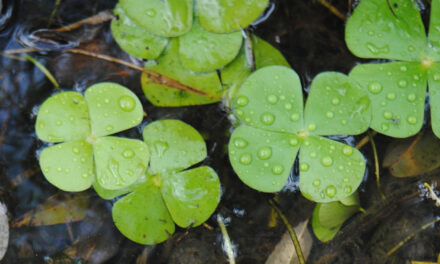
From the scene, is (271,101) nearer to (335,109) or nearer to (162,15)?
(335,109)

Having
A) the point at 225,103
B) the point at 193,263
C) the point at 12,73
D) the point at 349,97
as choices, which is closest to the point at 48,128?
the point at 12,73

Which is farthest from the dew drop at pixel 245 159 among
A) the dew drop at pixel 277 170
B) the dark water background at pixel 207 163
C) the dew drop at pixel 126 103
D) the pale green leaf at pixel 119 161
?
the dew drop at pixel 126 103

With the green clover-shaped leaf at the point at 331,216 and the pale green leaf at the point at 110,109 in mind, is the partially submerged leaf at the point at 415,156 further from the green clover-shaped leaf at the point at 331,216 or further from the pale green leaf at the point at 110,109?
the pale green leaf at the point at 110,109

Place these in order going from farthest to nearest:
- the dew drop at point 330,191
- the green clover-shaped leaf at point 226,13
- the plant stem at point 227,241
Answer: the plant stem at point 227,241, the green clover-shaped leaf at point 226,13, the dew drop at point 330,191

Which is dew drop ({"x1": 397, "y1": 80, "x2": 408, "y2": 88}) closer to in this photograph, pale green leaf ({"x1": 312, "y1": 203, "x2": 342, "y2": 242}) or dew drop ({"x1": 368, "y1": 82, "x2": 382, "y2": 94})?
dew drop ({"x1": 368, "y1": 82, "x2": 382, "y2": 94})

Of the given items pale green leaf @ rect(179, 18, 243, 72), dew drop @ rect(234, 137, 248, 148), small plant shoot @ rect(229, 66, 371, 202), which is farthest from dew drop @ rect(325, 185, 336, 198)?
pale green leaf @ rect(179, 18, 243, 72)

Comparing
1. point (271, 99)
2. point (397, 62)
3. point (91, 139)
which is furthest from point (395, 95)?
point (91, 139)
